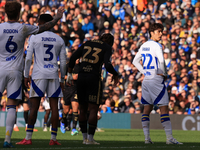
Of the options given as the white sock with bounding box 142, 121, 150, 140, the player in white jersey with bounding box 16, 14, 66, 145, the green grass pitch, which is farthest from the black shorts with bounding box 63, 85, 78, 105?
the player in white jersey with bounding box 16, 14, 66, 145

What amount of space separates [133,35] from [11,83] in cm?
1421

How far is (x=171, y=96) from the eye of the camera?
711 inches

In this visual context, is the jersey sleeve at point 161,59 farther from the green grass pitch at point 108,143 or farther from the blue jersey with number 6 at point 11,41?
the blue jersey with number 6 at point 11,41

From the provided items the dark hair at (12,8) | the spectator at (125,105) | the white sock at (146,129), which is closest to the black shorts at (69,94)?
the white sock at (146,129)

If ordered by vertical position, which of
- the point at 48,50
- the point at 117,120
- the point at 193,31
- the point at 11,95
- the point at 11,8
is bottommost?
the point at 117,120

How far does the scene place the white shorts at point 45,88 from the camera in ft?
27.0

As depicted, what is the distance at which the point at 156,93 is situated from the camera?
8758 millimetres

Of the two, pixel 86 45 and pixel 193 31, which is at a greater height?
pixel 193 31

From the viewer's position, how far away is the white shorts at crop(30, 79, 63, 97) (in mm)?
8227

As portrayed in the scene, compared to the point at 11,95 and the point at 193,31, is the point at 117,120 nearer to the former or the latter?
the point at 193,31

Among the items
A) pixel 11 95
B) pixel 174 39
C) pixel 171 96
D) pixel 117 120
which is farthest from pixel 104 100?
pixel 11 95

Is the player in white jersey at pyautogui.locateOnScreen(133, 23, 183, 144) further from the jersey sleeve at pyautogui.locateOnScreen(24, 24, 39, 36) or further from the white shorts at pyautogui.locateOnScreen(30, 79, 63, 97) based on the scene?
the jersey sleeve at pyautogui.locateOnScreen(24, 24, 39, 36)

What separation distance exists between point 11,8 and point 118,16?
15436 millimetres

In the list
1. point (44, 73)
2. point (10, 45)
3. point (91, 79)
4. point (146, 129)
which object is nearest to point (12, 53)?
point (10, 45)
